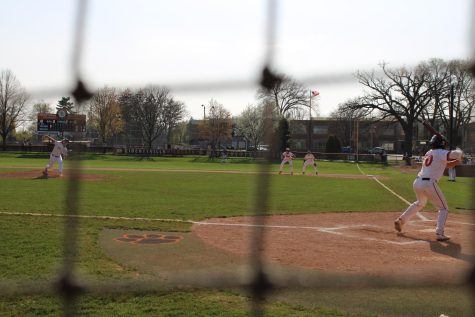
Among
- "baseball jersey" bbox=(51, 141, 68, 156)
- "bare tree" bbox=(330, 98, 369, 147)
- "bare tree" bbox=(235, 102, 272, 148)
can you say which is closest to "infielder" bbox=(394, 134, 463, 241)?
"bare tree" bbox=(330, 98, 369, 147)

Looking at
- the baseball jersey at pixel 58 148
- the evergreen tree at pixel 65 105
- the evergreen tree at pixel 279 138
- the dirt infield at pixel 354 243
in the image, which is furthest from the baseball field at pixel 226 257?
the baseball jersey at pixel 58 148

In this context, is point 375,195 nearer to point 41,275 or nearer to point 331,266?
point 331,266

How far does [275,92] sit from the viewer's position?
9.49 feet

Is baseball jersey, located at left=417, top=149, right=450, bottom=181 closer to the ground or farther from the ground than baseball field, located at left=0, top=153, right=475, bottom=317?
farther from the ground

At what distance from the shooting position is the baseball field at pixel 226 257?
385 cm

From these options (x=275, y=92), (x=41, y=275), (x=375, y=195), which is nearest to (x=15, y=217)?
(x=41, y=275)

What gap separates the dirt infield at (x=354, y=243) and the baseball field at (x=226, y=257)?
0.06 ft

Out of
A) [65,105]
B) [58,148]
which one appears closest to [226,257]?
[65,105]

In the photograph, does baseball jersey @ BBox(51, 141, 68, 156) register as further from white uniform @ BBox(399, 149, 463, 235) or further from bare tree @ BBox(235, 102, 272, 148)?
white uniform @ BBox(399, 149, 463, 235)

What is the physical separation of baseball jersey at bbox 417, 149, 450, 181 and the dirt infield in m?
0.98

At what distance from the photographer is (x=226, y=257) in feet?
19.5

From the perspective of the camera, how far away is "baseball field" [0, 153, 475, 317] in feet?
12.6

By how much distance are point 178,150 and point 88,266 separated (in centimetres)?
5005

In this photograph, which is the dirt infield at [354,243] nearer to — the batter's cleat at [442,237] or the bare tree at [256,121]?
the batter's cleat at [442,237]
